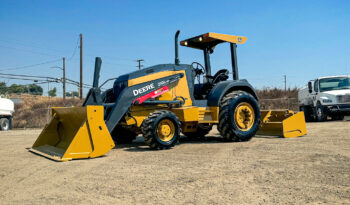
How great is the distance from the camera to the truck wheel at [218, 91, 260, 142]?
26.1ft

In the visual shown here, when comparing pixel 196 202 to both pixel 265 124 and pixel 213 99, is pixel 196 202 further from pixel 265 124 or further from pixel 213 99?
pixel 265 124

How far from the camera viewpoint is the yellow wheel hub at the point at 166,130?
684 cm

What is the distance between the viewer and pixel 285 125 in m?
9.04

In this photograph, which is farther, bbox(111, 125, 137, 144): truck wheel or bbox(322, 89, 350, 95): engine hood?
bbox(322, 89, 350, 95): engine hood

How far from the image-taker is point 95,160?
19.2ft

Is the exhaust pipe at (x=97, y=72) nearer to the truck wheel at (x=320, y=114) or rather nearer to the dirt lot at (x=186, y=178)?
the dirt lot at (x=186, y=178)

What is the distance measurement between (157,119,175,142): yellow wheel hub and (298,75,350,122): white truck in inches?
441

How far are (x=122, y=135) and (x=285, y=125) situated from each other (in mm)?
4509

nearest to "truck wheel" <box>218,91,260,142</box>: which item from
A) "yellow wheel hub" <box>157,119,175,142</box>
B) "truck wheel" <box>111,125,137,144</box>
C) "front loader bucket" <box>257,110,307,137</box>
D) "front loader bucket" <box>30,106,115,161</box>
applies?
"front loader bucket" <box>257,110,307,137</box>

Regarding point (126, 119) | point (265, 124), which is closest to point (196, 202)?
point (126, 119)

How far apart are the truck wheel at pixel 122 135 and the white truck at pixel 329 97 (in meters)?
10.9

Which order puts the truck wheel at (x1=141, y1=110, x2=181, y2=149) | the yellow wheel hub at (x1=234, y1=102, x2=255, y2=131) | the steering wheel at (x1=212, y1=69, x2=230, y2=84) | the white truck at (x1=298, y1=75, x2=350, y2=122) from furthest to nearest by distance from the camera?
the white truck at (x1=298, y1=75, x2=350, y2=122) < the steering wheel at (x1=212, y1=69, x2=230, y2=84) < the yellow wheel hub at (x1=234, y1=102, x2=255, y2=131) < the truck wheel at (x1=141, y1=110, x2=181, y2=149)

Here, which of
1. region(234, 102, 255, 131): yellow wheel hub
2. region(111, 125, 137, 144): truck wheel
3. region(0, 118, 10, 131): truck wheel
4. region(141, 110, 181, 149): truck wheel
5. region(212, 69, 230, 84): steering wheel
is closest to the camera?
region(141, 110, 181, 149): truck wheel

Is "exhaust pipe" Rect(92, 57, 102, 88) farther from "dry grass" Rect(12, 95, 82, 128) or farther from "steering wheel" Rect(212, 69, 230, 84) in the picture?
"dry grass" Rect(12, 95, 82, 128)
